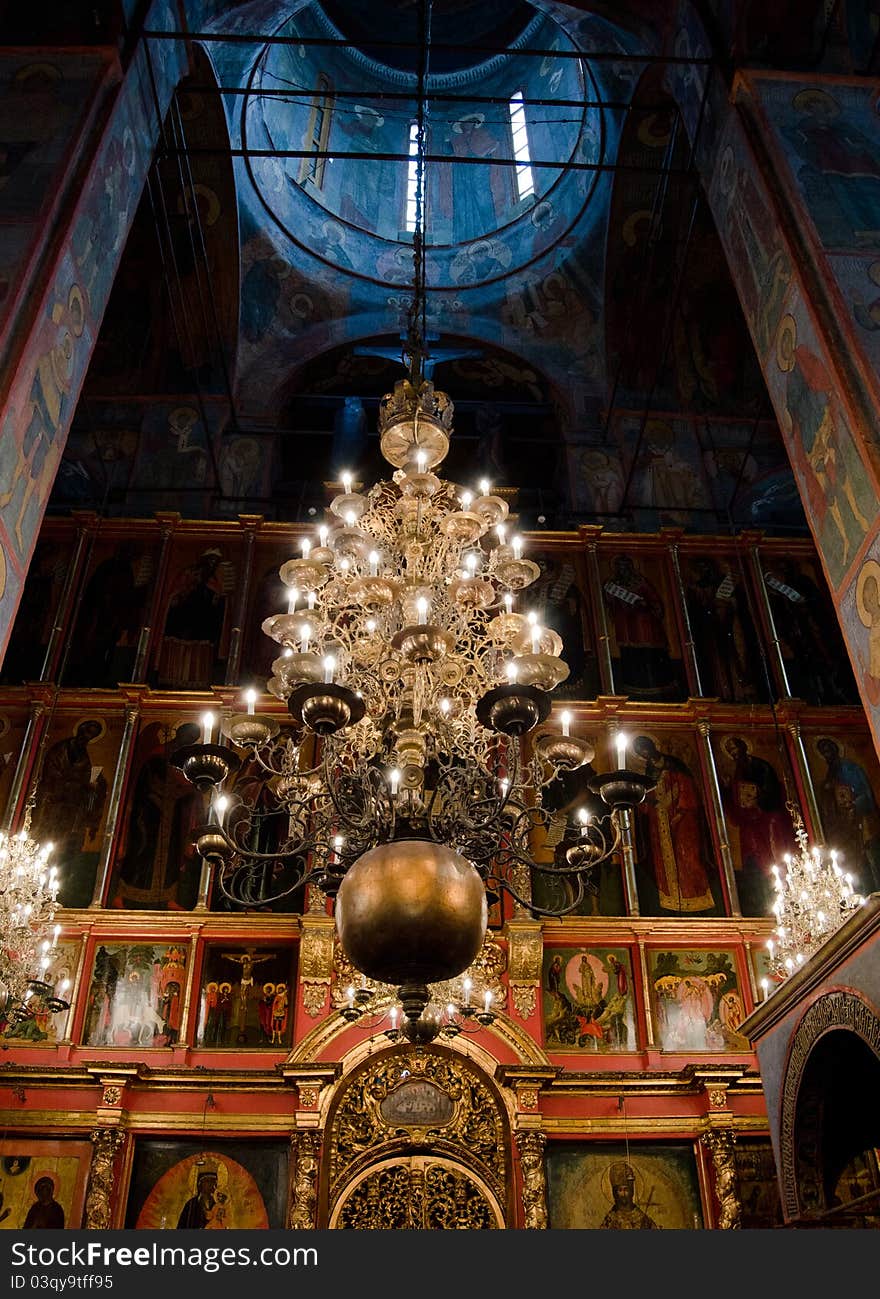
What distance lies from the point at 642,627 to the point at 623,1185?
17.7ft

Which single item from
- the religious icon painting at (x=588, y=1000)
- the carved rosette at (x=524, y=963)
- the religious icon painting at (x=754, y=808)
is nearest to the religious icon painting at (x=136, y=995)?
the carved rosette at (x=524, y=963)

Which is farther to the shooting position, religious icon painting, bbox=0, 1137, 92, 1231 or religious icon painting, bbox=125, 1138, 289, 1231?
religious icon painting, bbox=125, 1138, 289, 1231

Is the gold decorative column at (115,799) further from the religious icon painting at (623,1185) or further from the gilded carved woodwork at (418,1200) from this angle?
the religious icon painting at (623,1185)

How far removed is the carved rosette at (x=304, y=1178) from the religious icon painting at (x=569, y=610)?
4663 millimetres

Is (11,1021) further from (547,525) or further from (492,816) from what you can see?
(547,525)

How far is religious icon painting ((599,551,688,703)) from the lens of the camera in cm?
1011

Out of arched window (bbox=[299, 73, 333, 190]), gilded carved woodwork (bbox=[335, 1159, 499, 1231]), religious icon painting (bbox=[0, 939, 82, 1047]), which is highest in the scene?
arched window (bbox=[299, 73, 333, 190])

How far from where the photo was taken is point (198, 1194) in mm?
7102

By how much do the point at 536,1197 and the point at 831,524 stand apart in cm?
502

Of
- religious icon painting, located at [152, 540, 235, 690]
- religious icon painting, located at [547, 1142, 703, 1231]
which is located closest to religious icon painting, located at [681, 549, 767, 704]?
religious icon painting, located at [547, 1142, 703, 1231]

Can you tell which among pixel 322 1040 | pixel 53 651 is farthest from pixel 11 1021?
pixel 53 651

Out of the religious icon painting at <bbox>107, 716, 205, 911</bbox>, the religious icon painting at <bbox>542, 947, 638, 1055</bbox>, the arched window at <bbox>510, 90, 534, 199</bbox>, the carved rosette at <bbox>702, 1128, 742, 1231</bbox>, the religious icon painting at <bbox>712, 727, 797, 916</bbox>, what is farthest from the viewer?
the arched window at <bbox>510, 90, 534, 199</bbox>

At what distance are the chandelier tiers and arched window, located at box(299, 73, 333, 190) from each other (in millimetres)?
8706

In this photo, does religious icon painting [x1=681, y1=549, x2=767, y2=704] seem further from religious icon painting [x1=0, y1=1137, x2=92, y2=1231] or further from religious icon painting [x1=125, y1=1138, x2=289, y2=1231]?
religious icon painting [x1=0, y1=1137, x2=92, y2=1231]
